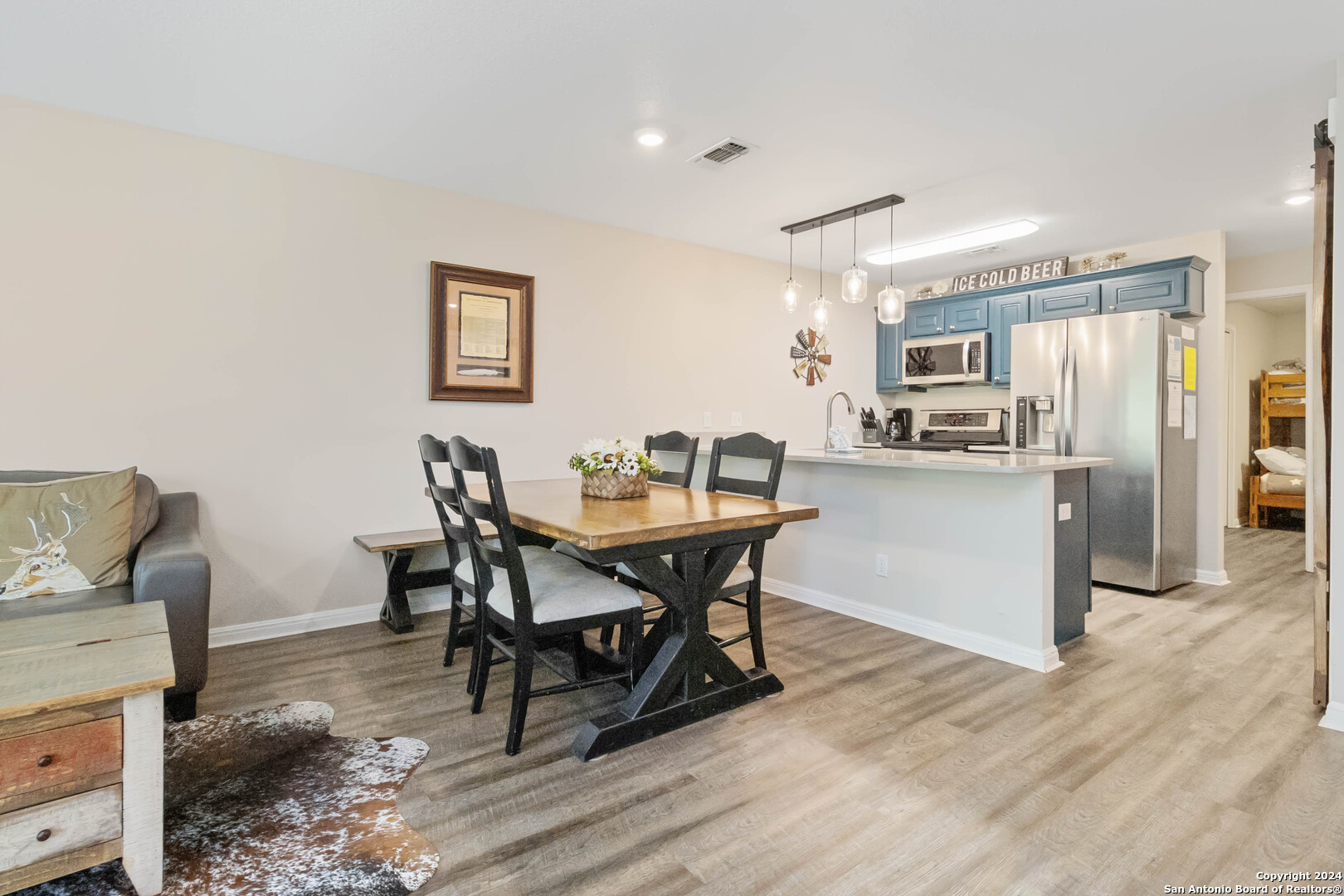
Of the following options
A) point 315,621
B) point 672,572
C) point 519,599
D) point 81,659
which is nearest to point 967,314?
point 672,572

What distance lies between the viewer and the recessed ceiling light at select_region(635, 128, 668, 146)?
287 centimetres

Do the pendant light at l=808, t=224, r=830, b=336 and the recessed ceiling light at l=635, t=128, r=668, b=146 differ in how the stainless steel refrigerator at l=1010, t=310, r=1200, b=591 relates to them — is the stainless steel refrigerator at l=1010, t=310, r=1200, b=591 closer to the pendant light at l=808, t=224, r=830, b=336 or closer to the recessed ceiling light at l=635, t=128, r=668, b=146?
the pendant light at l=808, t=224, r=830, b=336

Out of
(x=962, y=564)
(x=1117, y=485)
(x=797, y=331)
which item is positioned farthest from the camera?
(x=797, y=331)

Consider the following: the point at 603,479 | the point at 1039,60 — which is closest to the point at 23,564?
the point at 603,479

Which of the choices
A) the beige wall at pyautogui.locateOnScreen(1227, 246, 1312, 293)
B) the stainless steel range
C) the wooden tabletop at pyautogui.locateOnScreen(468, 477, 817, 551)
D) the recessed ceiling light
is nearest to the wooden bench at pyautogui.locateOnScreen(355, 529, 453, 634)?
the wooden tabletop at pyautogui.locateOnScreen(468, 477, 817, 551)

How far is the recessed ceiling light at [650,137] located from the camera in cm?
287

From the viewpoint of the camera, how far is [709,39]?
2201mm

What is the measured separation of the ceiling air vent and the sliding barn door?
6.98 feet

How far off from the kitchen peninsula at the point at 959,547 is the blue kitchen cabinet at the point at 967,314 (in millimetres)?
2460

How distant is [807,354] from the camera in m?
5.52

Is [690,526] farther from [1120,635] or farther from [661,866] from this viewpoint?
[1120,635]

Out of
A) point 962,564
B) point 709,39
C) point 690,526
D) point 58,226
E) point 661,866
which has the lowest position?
point 661,866

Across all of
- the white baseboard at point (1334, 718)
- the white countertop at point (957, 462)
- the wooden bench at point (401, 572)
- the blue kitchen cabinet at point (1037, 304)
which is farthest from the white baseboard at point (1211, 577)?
the wooden bench at point (401, 572)

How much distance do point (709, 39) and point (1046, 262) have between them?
12.9 feet
